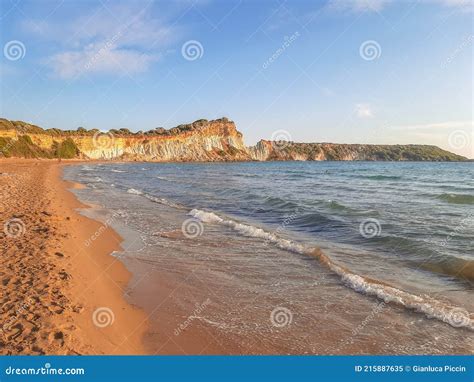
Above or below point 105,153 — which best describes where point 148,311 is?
below

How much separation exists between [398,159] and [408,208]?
160m

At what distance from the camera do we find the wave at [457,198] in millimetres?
19734

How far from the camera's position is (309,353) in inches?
192

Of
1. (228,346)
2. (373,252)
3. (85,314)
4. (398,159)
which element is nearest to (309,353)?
(228,346)

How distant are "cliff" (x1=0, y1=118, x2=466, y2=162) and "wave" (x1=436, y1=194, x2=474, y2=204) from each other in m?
72.7

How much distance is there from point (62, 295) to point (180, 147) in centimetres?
13954

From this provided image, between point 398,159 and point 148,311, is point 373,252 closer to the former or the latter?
point 148,311

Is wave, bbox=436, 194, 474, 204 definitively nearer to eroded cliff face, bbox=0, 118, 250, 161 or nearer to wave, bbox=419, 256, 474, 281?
wave, bbox=419, 256, 474, 281

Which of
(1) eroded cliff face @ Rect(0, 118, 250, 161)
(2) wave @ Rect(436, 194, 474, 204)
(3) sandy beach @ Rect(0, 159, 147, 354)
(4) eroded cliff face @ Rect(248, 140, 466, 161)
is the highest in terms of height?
(4) eroded cliff face @ Rect(248, 140, 466, 161)

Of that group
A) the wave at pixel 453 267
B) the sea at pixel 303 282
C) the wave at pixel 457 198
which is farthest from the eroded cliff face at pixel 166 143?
the wave at pixel 453 267

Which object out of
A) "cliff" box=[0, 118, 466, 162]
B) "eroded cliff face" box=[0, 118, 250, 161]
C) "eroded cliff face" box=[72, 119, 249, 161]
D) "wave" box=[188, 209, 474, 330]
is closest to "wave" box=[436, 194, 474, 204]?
"wave" box=[188, 209, 474, 330]

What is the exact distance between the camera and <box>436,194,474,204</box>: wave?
19.7m

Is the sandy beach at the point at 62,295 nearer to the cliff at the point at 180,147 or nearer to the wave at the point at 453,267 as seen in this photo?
the wave at the point at 453,267

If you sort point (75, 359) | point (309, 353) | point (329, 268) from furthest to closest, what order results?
point (329, 268)
point (309, 353)
point (75, 359)
